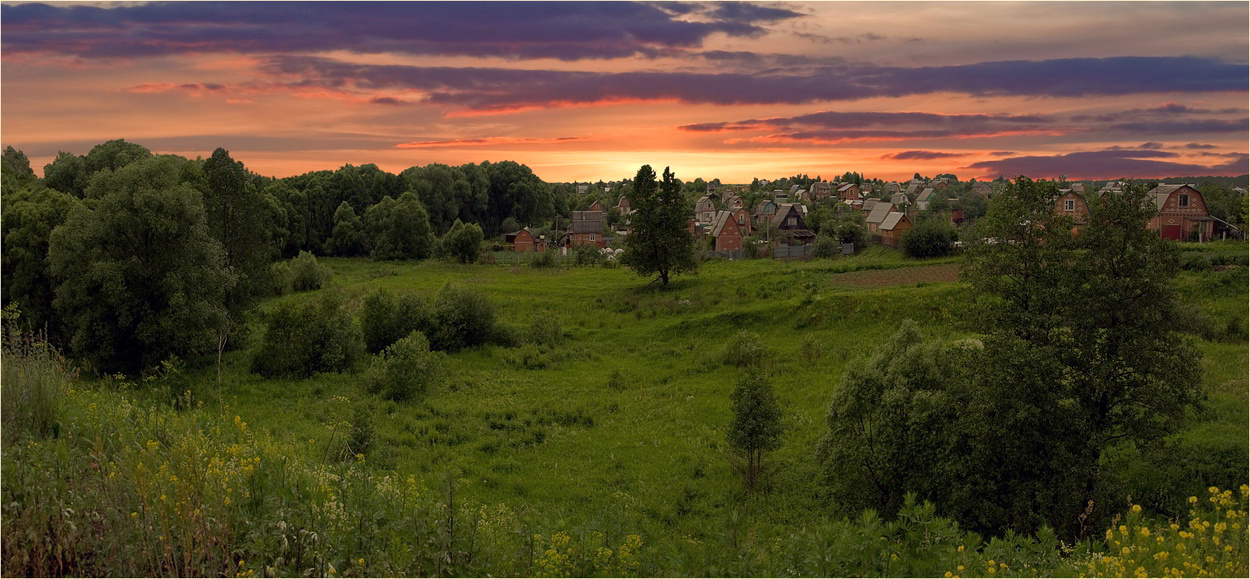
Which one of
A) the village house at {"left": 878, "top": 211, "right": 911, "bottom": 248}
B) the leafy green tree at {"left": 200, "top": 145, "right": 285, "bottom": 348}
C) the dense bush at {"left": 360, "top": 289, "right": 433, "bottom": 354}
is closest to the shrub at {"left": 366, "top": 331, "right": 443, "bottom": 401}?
the dense bush at {"left": 360, "top": 289, "right": 433, "bottom": 354}

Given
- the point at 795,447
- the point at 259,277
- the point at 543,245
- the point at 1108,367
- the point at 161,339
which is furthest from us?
the point at 543,245

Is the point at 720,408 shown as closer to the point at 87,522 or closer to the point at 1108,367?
the point at 1108,367

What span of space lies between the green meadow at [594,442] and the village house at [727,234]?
79.0 feet

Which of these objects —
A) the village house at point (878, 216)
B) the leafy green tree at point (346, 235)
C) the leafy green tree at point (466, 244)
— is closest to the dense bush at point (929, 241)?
the village house at point (878, 216)

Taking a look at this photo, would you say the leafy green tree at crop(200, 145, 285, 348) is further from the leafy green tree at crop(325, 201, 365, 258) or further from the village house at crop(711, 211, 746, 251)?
the leafy green tree at crop(325, 201, 365, 258)

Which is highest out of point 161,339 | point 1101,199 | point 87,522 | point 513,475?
point 1101,199

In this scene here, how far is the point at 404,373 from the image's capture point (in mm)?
25469

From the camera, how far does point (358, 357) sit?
1159 inches

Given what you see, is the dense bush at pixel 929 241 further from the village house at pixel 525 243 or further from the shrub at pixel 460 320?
the village house at pixel 525 243

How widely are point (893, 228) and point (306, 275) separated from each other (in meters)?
46.3

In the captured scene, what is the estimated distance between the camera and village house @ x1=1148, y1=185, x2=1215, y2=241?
54.6 meters

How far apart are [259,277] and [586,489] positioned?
21713 mm

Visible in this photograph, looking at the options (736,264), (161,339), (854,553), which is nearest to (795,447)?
(854,553)

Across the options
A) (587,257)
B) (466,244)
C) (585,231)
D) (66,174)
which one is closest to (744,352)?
(587,257)
